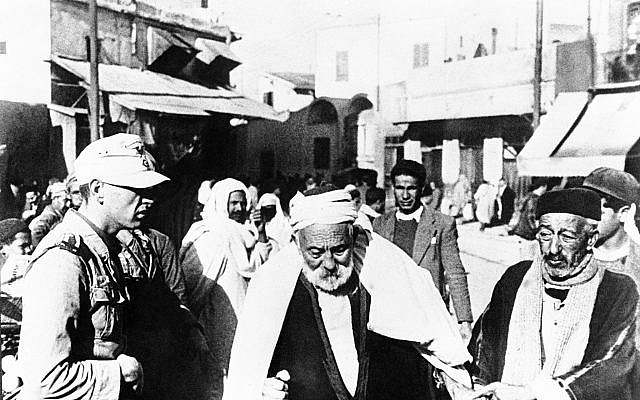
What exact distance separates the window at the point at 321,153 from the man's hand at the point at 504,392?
223 cm

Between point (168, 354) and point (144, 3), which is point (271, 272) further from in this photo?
point (144, 3)

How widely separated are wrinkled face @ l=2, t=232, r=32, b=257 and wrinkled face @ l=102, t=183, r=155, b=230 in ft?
3.83

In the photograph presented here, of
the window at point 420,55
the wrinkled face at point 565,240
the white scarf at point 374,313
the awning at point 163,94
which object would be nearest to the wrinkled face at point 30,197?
the awning at point 163,94

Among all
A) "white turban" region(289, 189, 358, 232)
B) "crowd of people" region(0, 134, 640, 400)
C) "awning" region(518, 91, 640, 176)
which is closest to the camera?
"crowd of people" region(0, 134, 640, 400)

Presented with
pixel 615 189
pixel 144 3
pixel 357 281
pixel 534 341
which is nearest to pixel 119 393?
pixel 357 281

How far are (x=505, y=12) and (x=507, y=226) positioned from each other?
128 inches

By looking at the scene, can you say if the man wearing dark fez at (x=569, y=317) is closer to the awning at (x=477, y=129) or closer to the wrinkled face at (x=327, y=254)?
the wrinkled face at (x=327, y=254)

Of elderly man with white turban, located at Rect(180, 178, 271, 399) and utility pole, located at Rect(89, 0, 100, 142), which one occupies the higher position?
utility pole, located at Rect(89, 0, 100, 142)

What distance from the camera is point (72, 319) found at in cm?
157

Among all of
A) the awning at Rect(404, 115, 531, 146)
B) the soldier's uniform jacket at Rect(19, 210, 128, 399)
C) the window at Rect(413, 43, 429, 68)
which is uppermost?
the window at Rect(413, 43, 429, 68)

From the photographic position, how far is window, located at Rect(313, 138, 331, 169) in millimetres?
4174

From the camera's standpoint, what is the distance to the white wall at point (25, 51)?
284 centimetres

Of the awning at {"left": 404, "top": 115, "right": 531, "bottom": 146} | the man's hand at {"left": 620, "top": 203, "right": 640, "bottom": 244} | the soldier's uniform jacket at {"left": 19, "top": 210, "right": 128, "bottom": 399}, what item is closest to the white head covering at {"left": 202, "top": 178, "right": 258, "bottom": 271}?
the soldier's uniform jacket at {"left": 19, "top": 210, "right": 128, "bottom": 399}

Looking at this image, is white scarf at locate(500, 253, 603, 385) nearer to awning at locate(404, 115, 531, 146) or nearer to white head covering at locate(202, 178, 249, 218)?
white head covering at locate(202, 178, 249, 218)
